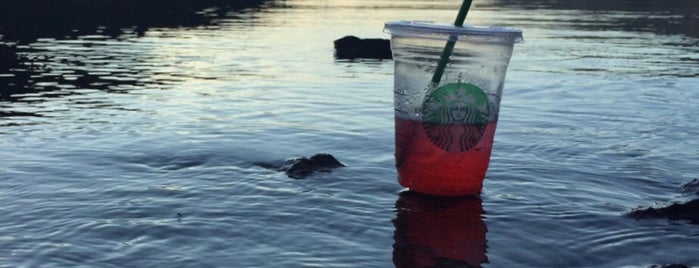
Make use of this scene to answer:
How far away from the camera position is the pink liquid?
20.2ft

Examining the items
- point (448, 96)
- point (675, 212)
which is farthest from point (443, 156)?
point (675, 212)

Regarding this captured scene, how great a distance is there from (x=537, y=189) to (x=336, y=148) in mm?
2795

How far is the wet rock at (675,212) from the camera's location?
6066 millimetres

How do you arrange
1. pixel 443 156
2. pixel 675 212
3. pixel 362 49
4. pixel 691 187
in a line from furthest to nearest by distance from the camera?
pixel 362 49 < pixel 691 187 < pixel 443 156 < pixel 675 212

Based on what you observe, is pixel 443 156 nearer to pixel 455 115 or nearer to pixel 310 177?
pixel 455 115

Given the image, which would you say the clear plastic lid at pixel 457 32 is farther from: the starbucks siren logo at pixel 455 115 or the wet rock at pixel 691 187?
the wet rock at pixel 691 187

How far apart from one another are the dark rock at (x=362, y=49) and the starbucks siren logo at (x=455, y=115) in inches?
670

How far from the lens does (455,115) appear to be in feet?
19.9

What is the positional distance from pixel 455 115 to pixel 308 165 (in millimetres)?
2064

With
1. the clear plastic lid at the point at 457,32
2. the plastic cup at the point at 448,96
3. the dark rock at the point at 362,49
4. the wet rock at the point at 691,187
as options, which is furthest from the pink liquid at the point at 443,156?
the dark rock at the point at 362,49

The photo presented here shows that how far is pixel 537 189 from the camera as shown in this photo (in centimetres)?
706

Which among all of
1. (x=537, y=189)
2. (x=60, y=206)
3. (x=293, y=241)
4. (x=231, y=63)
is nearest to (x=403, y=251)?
(x=293, y=241)

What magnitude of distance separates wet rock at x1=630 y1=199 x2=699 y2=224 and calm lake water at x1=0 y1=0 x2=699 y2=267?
0.10 meters

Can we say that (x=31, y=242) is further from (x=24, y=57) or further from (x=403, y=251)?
(x=24, y=57)
